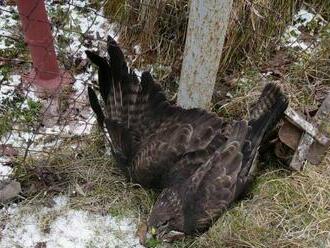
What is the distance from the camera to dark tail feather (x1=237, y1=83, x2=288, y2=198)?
288 cm

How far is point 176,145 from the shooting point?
2949 mm

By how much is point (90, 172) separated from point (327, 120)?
4.72ft

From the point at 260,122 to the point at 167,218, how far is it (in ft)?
2.38

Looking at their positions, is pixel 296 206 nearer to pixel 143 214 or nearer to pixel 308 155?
pixel 308 155

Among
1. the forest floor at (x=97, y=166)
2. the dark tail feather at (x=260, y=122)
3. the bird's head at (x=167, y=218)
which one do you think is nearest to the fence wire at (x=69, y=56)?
the forest floor at (x=97, y=166)

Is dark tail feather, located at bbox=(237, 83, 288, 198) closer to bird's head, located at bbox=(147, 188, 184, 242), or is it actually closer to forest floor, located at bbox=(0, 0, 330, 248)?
forest floor, located at bbox=(0, 0, 330, 248)

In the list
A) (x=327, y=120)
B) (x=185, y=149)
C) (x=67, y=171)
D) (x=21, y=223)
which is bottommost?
(x=21, y=223)

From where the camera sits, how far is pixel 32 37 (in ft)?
11.0

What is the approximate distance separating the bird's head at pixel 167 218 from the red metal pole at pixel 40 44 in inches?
47.2

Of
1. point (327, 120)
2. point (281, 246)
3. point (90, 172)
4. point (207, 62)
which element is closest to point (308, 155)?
point (327, 120)

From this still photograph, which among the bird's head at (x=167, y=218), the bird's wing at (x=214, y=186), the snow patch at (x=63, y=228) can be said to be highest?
the bird's wing at (x=214, y=186)

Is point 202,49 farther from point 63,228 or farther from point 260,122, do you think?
point 63,228

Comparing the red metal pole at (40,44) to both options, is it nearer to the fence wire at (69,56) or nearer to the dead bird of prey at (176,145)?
the fence wire at (69,56)

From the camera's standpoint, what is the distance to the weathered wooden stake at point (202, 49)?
2.61 metres
